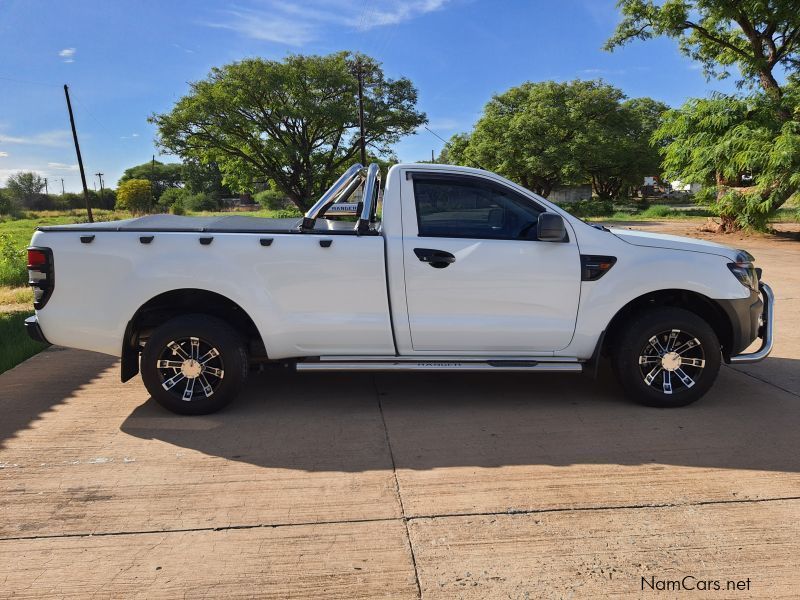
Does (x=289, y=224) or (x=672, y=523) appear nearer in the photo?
(x=672, y=523)

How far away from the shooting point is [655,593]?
2576 mm

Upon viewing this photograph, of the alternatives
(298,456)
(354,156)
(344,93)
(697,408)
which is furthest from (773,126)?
(354,156)

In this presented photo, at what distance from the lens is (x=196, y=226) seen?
15.3 ft

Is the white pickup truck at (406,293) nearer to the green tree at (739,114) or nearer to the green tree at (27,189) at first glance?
the green tree at (739,114)

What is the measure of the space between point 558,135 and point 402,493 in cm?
4280

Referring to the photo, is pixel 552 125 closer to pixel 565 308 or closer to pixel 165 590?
pixel 565 308

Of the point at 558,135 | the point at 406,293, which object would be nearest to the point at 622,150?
the point at 558,135

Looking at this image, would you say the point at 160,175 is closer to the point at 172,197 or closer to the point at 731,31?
the point at 172,197

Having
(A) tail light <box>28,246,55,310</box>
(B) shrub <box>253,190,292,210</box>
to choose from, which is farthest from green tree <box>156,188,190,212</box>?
(A) tail light <box>28,246,55,310</box>

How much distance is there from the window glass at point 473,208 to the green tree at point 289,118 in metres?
32.0

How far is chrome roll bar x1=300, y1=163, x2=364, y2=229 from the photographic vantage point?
4570 mm

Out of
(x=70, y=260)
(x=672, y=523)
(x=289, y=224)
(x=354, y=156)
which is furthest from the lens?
(x=354, y=156)

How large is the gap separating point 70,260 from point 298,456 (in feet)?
7.39

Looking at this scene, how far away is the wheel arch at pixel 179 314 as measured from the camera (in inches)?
177
